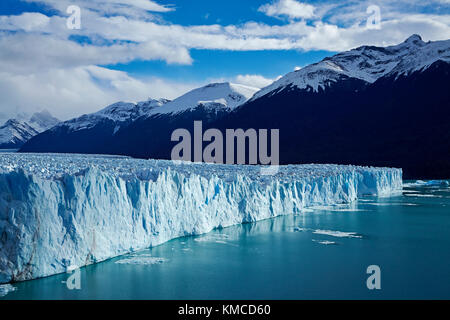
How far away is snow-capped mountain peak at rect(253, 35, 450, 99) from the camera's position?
60.8 meters

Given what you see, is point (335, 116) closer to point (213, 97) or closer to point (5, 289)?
point (213, 97)

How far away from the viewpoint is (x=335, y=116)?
5872 cm

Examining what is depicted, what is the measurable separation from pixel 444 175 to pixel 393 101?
1896cm

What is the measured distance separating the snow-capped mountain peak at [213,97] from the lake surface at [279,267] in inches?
2406

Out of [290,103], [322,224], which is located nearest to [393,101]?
[290,103]

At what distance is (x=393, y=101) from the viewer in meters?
56.4

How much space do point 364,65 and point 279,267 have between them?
210 feet

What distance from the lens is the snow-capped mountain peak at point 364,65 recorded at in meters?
60.8

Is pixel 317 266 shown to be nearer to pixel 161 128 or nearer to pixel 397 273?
pixel 397 273

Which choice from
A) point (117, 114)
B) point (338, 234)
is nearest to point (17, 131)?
point (117, 114)

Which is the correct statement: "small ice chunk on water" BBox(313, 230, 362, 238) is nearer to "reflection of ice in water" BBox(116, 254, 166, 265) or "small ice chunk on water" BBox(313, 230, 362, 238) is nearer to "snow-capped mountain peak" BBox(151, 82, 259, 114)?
"reflection of ice in water" BBox(116, 254, 166, 265)

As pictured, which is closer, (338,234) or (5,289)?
(5,289)

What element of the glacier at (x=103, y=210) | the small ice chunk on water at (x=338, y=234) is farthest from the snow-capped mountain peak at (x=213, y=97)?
the small ice chunk on water at (x=338, y=234)

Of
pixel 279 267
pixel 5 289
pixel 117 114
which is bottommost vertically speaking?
pixel 279 267
